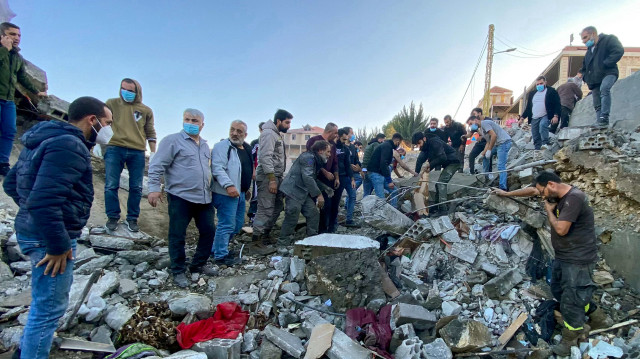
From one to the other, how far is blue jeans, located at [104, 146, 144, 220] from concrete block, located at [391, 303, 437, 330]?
356cm

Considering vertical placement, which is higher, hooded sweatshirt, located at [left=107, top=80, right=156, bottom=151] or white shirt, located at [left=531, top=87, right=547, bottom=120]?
white shirt, located at [left=531, top=87, right=547, bottom=120]

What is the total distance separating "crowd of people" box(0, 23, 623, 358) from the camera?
179 centimetres

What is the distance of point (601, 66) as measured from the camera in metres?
5.10

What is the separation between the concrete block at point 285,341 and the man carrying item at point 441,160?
423 centimetres

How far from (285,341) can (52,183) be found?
203 cm

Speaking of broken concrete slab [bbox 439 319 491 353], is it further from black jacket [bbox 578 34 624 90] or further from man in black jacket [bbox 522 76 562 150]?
man in black jacket [bbox 522 76 562 150]

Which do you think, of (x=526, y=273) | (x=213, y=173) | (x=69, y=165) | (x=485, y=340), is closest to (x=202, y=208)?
(x=213, y=173)

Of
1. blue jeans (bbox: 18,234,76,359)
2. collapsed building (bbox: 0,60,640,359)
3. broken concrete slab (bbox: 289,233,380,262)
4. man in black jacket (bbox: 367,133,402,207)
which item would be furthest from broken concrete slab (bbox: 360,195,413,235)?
blue jeans (bbox: 18,234,76,359)

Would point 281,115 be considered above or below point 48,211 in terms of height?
above

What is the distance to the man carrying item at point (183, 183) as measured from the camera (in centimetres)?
325

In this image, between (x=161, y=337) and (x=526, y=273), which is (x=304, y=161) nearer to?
(x=161, y=337)

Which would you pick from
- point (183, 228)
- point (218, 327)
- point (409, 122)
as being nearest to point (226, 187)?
point (183, 228)

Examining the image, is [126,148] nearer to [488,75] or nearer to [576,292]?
[576,292]

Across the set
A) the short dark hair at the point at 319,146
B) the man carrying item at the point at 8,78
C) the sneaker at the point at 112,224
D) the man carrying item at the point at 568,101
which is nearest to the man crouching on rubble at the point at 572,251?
the short dark hair at the point at 319,146
